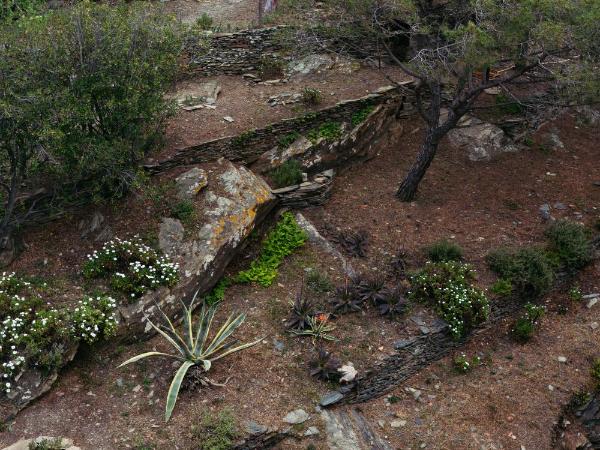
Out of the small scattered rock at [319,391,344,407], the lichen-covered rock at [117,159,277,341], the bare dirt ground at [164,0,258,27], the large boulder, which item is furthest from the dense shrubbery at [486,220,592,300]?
the bare dirt ground at [164,0,258,27]

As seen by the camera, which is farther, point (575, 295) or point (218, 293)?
point (575, 295)

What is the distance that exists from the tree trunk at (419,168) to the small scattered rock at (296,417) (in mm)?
5565

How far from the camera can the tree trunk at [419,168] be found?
1154 centimetres

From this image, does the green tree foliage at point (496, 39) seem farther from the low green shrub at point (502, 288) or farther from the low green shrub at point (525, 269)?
the low green shrub at point (502, 288)

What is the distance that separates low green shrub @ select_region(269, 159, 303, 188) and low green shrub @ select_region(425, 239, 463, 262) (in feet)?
10.3

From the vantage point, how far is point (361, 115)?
1291 cm

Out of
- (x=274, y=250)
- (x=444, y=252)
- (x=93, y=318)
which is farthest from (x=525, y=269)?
(x=93, y=318)

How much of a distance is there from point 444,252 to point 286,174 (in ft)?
11.6

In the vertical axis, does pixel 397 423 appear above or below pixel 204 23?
below

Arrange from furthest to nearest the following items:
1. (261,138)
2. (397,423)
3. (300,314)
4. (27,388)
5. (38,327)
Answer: (261,138) → (300,314) → (397,423) → (38,327) → (27,388)

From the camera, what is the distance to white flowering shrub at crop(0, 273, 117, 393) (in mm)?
7988

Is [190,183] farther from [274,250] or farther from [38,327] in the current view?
[38,327]

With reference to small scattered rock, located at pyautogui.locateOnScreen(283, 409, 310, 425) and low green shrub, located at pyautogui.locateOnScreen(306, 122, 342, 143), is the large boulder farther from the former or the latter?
small scattered rock, located at pyautogui.locateOnScreen(283, 409, 310, 425)

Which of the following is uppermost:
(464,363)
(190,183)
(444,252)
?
(190,183)
